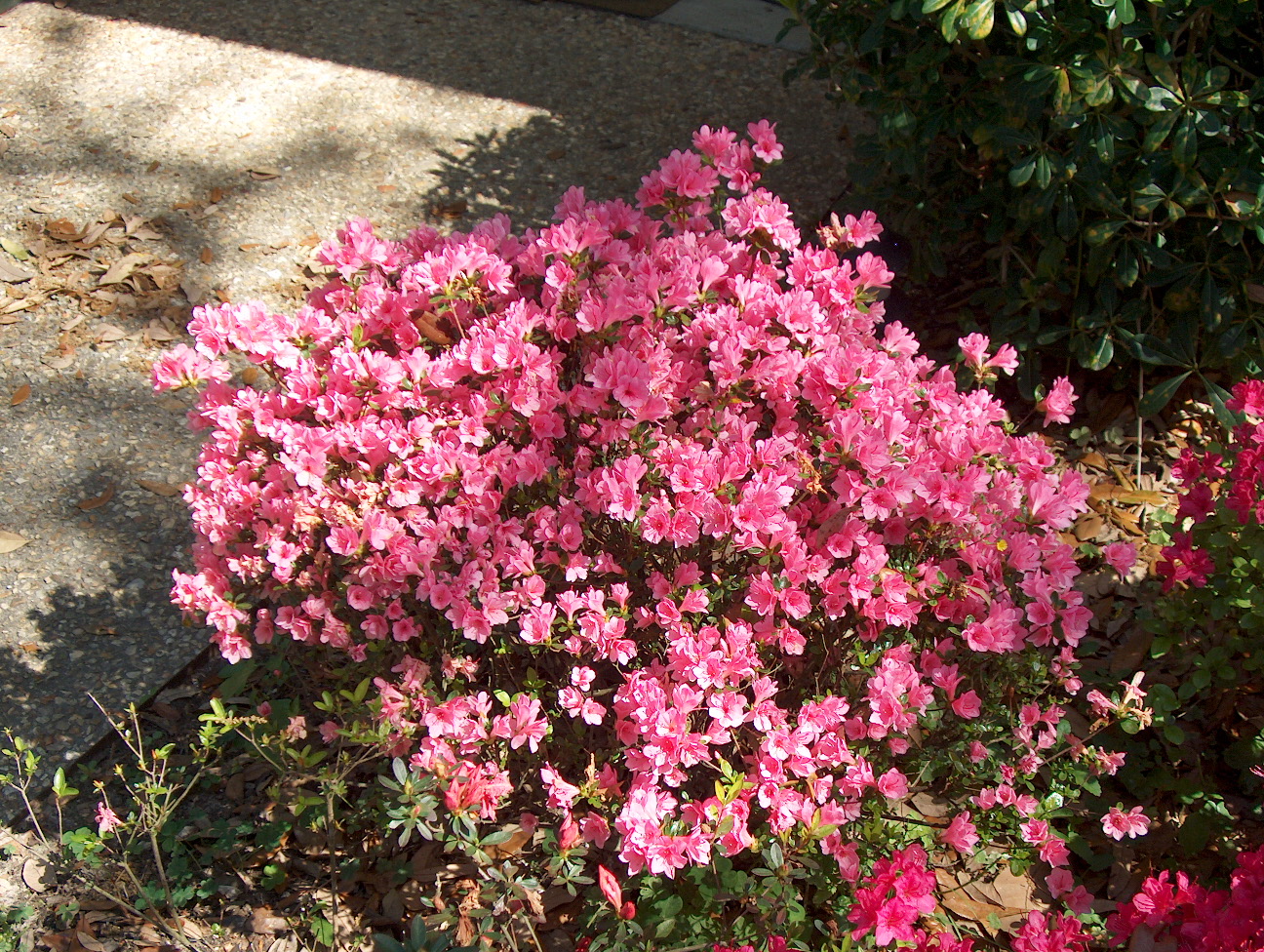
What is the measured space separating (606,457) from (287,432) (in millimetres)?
597

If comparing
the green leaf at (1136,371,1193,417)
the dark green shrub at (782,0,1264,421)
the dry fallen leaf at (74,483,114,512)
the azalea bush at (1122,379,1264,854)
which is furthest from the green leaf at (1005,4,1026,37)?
the dry fallen leaf at (74,483,114,512)

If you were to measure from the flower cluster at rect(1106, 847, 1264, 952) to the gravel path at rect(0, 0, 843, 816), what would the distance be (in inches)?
83.7

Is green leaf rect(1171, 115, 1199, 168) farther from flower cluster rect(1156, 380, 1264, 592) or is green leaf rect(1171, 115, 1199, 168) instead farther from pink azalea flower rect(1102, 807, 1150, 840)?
pink azalea flower rect(1102, 807, 1150, 840)

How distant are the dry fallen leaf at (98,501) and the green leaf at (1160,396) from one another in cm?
288

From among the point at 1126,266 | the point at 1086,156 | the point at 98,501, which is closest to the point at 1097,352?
the point at 1126,266

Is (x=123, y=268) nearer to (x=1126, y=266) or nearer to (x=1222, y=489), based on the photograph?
(x=1126, y=266)

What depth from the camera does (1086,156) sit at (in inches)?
103

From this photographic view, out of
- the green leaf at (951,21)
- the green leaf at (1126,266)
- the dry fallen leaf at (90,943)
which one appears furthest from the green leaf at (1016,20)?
the dry fallen leaf at (90,943)

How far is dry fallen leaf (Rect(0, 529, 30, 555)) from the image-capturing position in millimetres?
2789

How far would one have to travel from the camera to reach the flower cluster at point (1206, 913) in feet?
5.08

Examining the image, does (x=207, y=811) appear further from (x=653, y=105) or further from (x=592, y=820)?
(x=653, y=105)

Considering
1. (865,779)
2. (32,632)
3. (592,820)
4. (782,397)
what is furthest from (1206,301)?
(32,632)

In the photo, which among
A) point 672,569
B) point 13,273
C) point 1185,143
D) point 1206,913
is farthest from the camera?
point 13,273

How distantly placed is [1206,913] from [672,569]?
1.03 m
